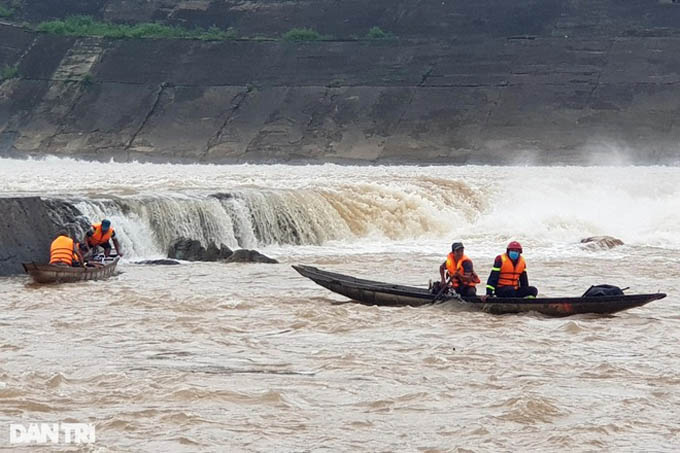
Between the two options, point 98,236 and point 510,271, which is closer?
point 510,271

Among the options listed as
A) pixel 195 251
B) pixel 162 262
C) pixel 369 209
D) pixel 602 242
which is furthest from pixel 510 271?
pixel 369 209

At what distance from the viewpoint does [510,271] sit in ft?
61.8

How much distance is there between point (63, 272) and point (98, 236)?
184 centimetres

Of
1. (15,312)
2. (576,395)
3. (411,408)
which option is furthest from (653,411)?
(15,312)

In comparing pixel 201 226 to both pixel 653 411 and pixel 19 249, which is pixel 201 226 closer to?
pixel 19 249

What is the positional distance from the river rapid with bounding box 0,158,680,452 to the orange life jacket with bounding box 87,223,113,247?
2.83 ft

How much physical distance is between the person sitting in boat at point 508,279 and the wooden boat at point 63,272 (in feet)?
23.5

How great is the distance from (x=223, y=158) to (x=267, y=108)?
4.62 meters

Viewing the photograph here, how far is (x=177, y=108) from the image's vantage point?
2746 inches

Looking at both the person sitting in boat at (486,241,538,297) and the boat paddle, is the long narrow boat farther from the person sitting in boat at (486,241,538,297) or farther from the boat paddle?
the person sitting in boat at (486,241,538,297)

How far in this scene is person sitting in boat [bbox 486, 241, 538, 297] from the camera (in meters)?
18.8

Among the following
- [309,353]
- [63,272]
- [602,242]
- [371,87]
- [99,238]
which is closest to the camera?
[309,353]

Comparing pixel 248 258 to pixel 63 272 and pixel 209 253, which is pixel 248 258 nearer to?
pixel 209 253

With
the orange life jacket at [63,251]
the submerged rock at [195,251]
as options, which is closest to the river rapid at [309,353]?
the orange life jacket at [63,251]
